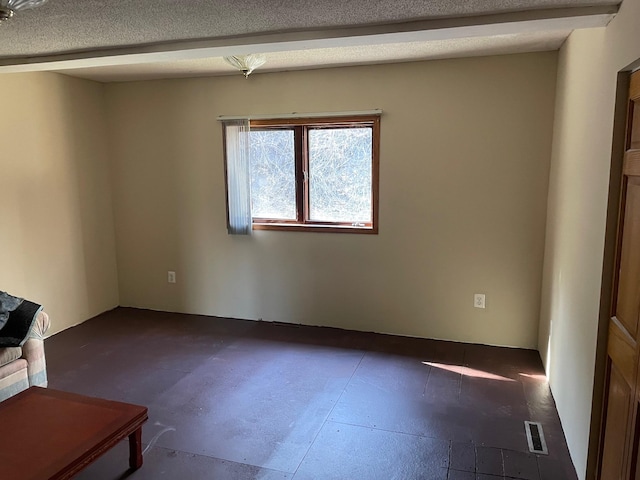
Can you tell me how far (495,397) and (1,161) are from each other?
3847 mm

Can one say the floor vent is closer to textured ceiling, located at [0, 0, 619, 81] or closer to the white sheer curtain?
textured ceiling, located at [0, 0, 619, 81]

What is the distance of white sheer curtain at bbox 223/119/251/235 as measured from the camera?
13.4 ft

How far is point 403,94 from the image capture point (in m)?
3.70

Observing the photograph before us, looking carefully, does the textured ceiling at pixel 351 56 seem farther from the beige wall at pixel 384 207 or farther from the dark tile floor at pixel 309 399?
the dark tile floor at pixel 309 399

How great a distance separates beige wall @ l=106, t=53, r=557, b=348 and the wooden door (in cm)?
180

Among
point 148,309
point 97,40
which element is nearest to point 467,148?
point 97,40

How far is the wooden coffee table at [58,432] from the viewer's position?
5.95 ft

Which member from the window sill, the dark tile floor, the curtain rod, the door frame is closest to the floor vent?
the dark tile floor

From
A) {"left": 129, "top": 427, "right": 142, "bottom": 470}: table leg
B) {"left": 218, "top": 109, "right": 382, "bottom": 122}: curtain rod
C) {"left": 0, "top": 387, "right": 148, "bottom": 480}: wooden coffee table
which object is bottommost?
{"left": 129, "top": 427, "right": 142, "bottom": 470}: table leg

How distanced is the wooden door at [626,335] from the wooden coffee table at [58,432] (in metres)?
1.95

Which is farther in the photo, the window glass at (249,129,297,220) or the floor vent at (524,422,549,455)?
the window glass at (249,129,297,220)

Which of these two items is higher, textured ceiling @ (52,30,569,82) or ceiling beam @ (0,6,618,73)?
textured ceiling @ (52,30,569,82)

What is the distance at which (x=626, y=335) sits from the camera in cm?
167

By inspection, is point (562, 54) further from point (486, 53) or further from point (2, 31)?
point (2, 31)
